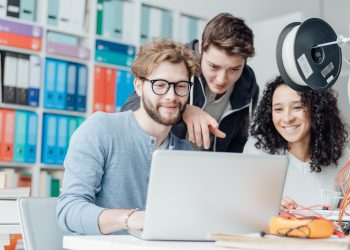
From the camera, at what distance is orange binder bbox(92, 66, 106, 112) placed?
3875 mm

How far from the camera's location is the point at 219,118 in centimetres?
269

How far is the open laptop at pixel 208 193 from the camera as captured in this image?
1178 millimetres

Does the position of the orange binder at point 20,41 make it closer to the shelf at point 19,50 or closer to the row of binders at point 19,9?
the shelf at point 19,50

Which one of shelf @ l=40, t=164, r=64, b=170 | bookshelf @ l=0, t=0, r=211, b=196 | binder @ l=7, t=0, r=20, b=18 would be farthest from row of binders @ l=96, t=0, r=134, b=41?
shelf @ l=40, t=164, r=64, b=170

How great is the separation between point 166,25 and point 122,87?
611 millimetres

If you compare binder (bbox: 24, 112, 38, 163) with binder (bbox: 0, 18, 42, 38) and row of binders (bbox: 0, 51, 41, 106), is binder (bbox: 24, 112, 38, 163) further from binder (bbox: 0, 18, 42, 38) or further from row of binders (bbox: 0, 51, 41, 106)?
binder (bbox: 0, 18, 42, 38)

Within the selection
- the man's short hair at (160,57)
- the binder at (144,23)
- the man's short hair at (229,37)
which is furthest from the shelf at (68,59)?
the man's short hair at (160,57)

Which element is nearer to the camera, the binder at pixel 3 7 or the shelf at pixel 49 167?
the binder at pixel 3 7

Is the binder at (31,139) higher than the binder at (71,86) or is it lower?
lower

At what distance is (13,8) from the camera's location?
3551 mm

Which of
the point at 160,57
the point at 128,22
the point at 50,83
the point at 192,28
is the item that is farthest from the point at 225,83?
the point at 192,28

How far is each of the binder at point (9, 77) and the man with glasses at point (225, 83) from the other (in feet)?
4.47

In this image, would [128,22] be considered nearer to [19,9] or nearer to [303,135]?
[19,9]

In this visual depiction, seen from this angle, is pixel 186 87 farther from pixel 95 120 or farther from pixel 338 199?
pixel 338 199
